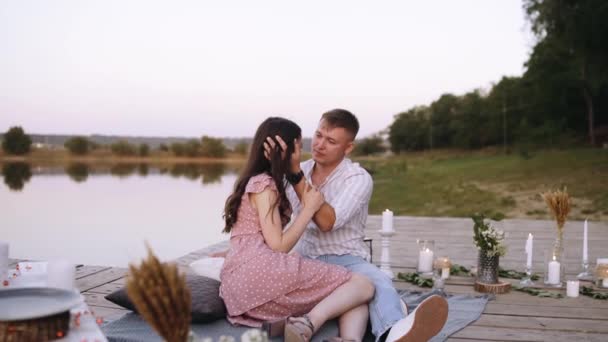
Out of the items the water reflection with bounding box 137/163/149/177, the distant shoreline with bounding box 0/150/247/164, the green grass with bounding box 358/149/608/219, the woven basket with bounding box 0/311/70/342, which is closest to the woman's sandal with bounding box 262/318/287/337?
the woven basket with bounding box 0/311/70/342

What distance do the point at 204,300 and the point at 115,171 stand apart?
30.7m

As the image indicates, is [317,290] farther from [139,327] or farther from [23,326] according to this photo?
[23,326]

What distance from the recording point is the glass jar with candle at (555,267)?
3.49m

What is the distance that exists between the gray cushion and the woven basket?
3.20 feet

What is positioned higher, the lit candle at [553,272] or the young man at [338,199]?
the young man at [338,199]

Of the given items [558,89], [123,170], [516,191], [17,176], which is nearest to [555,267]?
[516,191]

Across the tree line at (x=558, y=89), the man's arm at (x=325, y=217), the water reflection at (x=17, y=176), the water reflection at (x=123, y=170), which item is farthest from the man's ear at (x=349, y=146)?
the water reflection at (x=123, y=170)

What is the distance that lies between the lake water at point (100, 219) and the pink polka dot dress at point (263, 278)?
0.41 metres

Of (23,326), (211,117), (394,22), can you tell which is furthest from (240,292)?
(211,117)

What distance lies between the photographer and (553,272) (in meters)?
3.49

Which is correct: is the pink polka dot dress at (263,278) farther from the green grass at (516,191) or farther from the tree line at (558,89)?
the tree line at (558,89)

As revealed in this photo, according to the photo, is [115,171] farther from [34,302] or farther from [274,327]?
[34,302]

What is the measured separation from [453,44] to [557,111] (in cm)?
1179

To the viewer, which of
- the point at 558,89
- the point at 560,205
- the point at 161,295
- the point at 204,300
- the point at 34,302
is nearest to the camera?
the point at 161,295
